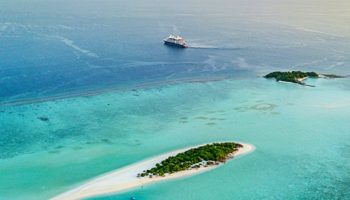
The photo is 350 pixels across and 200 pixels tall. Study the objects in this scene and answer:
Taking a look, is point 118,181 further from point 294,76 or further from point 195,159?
point 294,76

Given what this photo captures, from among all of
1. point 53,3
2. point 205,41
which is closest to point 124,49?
point 205,41

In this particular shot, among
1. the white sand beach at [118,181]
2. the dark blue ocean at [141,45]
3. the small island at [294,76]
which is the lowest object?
the white sand beach at [118,181]

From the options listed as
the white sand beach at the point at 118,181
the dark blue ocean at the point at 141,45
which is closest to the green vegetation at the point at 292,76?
the dark blue ocean at the point at 141,45

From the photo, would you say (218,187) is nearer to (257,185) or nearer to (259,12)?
(257,185)

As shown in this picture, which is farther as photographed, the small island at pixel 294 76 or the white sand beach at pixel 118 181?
the small island at pixel 294 76

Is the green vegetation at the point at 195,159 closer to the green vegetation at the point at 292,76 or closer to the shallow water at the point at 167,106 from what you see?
the shallow water at the point at 167,106

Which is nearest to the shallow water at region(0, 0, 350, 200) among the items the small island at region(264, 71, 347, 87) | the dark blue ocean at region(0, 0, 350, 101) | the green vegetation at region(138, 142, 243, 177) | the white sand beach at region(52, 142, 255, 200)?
the dark blue ocean at region(0, 0, 350, 101)
